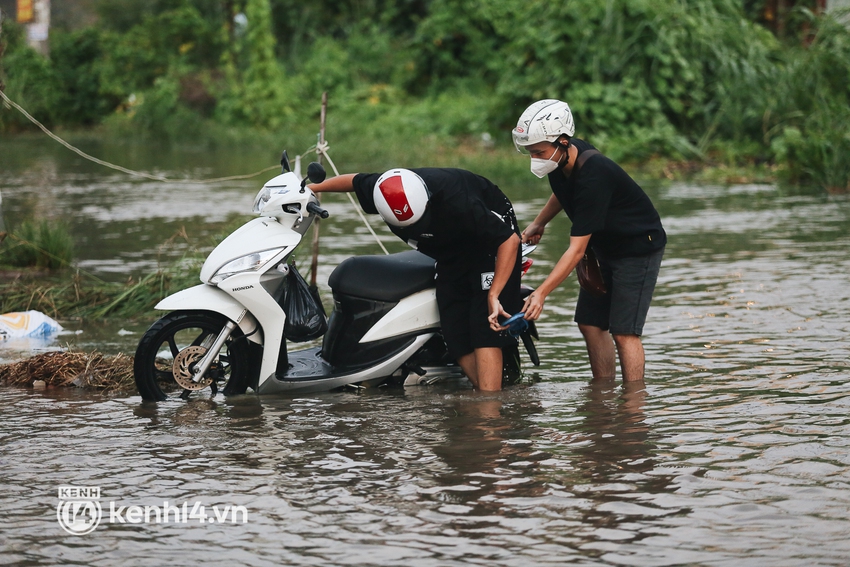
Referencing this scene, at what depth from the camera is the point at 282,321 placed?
20.1 ft

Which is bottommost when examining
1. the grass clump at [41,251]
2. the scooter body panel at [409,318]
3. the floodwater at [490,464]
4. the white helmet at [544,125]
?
the floodwater at [490,464]

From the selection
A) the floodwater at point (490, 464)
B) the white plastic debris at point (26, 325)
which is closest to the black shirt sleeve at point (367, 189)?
the floodwater at point (490, 464)

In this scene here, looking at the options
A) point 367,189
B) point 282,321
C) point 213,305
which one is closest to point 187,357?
point 213,305

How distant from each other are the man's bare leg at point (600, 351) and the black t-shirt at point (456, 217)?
0.89 meters

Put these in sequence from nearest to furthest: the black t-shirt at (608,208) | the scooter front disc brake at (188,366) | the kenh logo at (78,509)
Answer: the kenh logo at (78,509) < the black t-shirt at (608,208) < the scooter front disc brake at (188,366)

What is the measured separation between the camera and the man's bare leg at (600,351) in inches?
259

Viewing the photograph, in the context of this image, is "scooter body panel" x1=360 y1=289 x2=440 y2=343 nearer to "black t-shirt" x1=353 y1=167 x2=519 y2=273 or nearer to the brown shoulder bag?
"black t-shirt" x1=353 y1=167 x2=519 y2=273

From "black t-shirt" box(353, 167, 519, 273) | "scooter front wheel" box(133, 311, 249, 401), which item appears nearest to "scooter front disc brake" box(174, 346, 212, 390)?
"scooter front wheel" box(133, 311, 249, 401)

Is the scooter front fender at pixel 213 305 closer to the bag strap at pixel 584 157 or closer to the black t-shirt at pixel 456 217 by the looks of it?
the black t-shirt at pixel 456 217

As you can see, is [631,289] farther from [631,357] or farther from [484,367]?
[484,367]

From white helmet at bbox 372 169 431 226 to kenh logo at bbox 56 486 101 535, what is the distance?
1.92 m

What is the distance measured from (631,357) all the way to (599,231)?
2.46 feet

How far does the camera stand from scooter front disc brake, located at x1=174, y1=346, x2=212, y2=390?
6102 mm

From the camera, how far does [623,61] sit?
18969 millimetres
